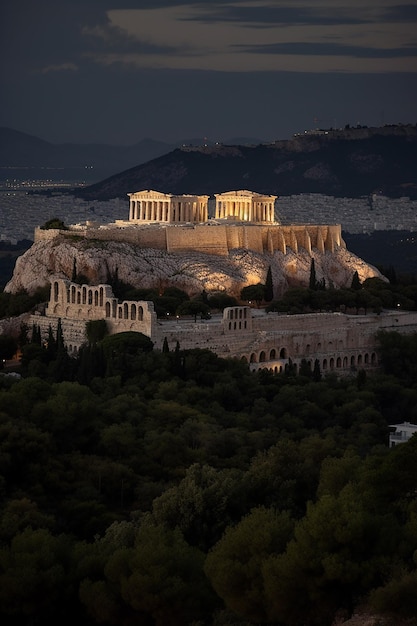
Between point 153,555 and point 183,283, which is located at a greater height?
point 183,283

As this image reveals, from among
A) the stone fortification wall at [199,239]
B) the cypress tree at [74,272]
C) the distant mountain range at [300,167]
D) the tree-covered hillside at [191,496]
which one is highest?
the distant mountain range at [300,167]

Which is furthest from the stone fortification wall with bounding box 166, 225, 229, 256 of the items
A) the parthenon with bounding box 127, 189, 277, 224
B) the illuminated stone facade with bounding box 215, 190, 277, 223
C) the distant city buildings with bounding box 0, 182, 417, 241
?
the distant city buildings with bounding box 0, 182, 417, 241

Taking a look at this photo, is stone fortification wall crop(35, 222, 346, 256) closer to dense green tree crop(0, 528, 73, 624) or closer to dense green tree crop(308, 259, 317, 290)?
dense green tree crop(308, 259, 317, 290)

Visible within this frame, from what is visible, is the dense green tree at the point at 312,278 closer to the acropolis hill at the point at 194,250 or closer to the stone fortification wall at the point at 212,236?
the acropolis hill at the point at 194,250

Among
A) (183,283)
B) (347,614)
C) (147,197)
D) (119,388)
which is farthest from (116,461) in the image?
(147,197)

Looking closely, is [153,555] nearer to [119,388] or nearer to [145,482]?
[145,482]

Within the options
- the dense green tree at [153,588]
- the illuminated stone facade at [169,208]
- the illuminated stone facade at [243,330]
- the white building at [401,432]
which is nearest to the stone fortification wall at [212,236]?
the illuminated stone facade at [169,208]

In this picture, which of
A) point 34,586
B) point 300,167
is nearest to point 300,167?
point 300,167
